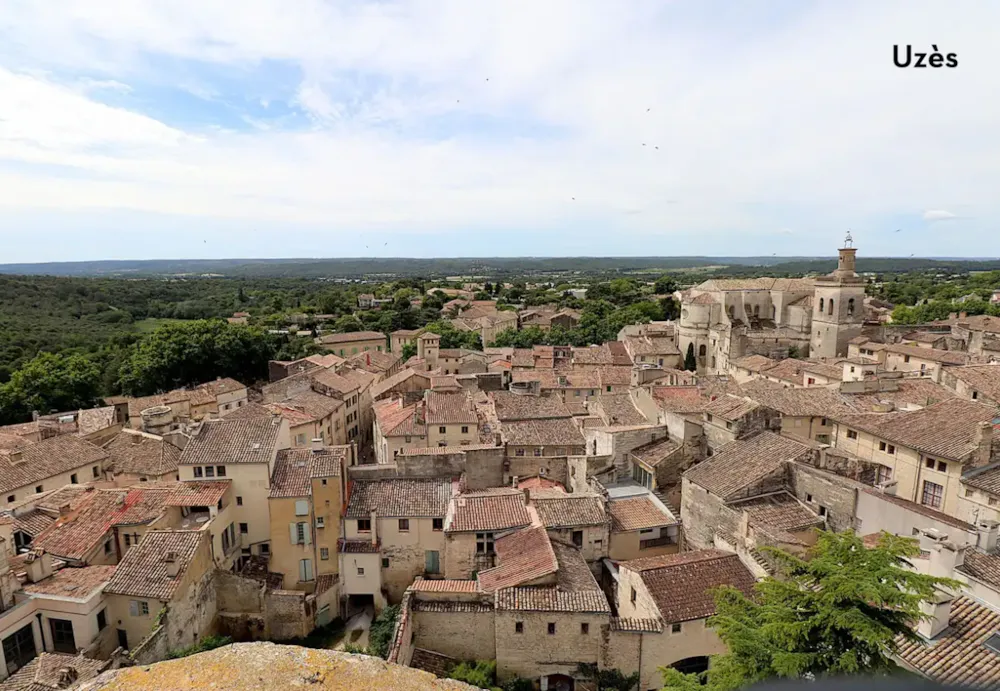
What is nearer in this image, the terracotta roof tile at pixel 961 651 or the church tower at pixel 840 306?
the terracotta roof tile at pixel 961 651

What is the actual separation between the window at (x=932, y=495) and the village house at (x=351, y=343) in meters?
63.6

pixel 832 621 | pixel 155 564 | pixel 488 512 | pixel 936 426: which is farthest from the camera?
pixel 488 512

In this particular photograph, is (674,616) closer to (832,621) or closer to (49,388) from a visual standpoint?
(832,621)

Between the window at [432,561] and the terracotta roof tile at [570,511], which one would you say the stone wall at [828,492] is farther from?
the window at [432,561]

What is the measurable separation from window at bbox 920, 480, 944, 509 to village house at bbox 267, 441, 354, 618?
71.7 feet

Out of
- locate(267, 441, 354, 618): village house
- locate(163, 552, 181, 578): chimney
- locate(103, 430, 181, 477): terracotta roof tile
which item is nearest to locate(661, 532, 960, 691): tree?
locate(267, 441, 354, 618): village house

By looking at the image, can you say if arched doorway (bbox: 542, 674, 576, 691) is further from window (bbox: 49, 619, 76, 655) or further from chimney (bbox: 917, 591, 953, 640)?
window (bbox: 49, 619, 76, 655)

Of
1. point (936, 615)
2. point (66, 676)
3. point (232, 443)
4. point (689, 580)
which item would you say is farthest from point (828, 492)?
point (66, 676)

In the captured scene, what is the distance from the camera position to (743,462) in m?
22.1

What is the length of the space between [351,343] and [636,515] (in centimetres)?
6298

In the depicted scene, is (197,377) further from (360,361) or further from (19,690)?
(19,690)

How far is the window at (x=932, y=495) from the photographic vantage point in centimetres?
1966

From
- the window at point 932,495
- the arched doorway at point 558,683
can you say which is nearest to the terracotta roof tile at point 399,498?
the arched doorway at point 558,683

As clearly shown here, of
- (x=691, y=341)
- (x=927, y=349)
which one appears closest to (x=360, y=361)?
(x=691, y=341)
